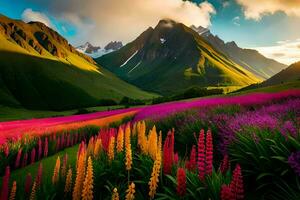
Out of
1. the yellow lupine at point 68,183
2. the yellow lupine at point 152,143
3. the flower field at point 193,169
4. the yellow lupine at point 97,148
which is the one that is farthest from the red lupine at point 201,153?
the yellow lupine at point 97,148

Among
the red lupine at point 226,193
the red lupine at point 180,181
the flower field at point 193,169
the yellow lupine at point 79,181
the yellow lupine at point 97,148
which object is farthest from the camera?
the yellow lupine at point 97,148

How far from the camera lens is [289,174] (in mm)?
6012

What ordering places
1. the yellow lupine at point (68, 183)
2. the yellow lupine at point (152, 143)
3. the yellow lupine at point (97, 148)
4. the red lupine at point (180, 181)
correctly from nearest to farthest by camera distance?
1. the red lupine at point (180, 181)
2. the yellow lupine at point (68, 183)
3. the yellow lupine at point (152, 143)
4. the yellow lupine at point (97, 148)

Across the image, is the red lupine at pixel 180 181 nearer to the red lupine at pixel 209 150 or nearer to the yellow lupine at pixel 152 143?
the red lupine at pixel 209 150

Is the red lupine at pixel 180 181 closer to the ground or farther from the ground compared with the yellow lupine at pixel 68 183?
farther from the ground

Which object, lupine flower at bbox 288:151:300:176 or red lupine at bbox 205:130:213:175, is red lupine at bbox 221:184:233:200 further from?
lupine flower at bbox 288:151:300:176

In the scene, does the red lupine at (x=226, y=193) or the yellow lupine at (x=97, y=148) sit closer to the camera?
the red lupine at (x=226, y=193)

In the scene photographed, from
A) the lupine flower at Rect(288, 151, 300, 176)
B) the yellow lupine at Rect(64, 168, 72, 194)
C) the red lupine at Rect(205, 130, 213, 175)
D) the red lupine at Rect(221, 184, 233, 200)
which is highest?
the red lupine at Rect(205, 130, 213, 175)

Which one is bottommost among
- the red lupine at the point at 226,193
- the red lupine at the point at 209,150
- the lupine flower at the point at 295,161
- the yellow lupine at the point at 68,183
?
the yellow lupine at the point at 68,183

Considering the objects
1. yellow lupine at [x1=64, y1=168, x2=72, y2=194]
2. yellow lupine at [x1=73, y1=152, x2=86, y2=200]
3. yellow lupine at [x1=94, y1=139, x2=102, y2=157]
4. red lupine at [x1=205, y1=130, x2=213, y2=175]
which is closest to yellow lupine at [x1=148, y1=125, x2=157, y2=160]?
yellow lupine at [x1=94, y1=139, x2=102, y2=157]

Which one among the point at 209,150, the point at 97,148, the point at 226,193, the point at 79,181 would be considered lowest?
the point at 79,181

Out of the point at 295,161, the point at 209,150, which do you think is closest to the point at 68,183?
the point at 209,150

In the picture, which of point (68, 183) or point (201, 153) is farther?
point (68, 183)

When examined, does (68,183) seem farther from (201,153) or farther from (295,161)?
(295,161)
